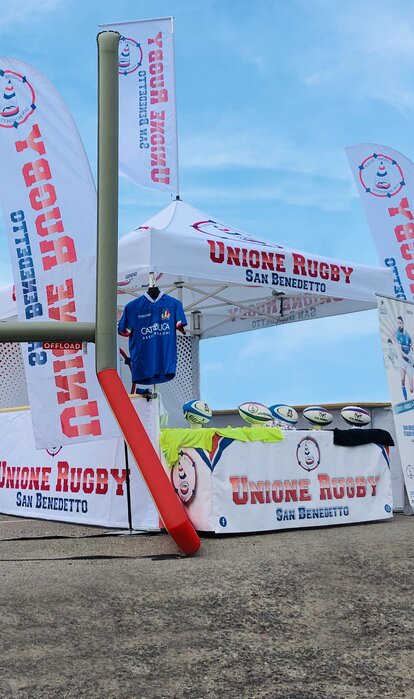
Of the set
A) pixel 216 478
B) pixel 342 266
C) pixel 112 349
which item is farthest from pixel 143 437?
pixel 342 266

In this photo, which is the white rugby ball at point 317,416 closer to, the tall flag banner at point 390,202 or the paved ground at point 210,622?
the paved ground at point 210,622

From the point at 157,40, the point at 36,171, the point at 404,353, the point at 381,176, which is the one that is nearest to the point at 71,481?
the point at 36,171

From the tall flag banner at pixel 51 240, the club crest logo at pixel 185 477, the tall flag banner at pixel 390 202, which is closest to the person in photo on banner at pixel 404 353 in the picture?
the tall flag banner at pixel 390 202

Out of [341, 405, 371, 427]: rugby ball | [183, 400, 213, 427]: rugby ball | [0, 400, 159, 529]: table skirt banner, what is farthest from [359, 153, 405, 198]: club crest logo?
[0, 400, 159, 529]: table skirt banner

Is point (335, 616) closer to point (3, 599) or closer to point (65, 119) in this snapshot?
point (3, 599)

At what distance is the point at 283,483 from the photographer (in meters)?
7.43

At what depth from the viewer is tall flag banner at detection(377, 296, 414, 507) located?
26.4 feet

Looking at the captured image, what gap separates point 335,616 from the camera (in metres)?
4.88

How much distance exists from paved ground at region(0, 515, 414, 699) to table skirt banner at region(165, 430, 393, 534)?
0.66m

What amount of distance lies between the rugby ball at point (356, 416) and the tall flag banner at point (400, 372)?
503 mm

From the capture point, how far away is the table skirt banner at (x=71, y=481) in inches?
294

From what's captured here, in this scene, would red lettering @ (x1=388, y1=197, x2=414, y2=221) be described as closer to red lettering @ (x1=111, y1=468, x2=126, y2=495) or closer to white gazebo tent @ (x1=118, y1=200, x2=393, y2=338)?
white gazebo tent @ (x1=118, y1=200, x2=393, y2=338)

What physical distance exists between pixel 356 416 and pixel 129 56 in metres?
6.98

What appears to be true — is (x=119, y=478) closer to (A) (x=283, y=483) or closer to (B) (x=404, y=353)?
(A) (x=283, y=483)
